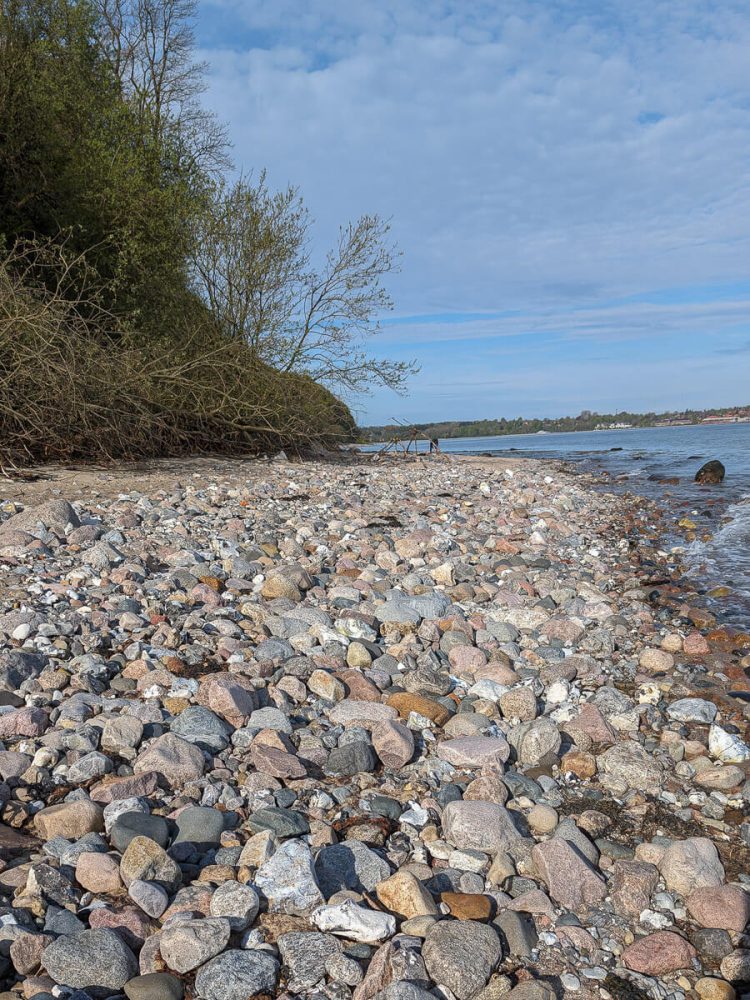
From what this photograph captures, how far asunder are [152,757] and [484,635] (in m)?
2.13

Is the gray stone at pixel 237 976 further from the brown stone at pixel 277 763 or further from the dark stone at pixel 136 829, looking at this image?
the brown stone at pixel 277 763

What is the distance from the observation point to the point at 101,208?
1063 centimetres

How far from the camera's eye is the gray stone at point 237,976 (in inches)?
60.4

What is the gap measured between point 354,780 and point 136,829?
2.54 feet

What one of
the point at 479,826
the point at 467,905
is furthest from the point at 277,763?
the point at 467,905

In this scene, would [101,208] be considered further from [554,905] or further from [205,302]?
[554,905]

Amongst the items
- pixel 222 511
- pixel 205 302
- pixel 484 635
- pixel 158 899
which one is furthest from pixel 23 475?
pixel 205 302

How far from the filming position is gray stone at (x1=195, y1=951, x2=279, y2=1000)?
1.53m

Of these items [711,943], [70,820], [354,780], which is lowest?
[711,943]

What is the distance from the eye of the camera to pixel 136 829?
2.04m

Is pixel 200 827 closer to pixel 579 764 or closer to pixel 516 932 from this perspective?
pixel 516 932

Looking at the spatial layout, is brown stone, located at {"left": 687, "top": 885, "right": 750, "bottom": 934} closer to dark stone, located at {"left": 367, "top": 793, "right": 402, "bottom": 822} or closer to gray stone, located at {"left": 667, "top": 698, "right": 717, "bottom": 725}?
dark stone, located at {"left": 367, "top": 793, "right": 402, "bottom": 822}

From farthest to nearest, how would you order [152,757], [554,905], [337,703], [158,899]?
[337,703], [152,757], [554,905], [158,899]

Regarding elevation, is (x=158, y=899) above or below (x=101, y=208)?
below
